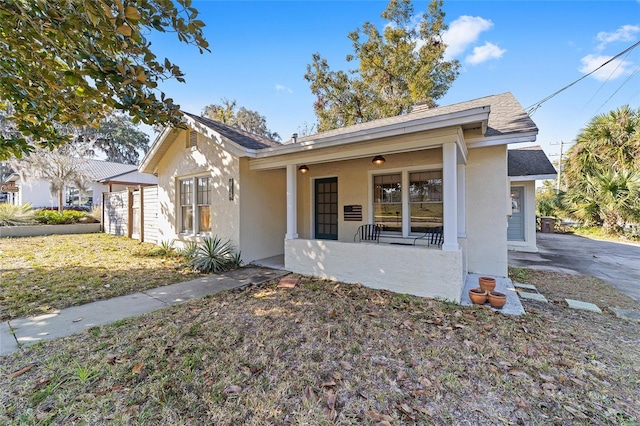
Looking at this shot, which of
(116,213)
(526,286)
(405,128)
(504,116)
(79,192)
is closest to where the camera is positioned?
(405,128)

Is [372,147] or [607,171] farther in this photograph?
[607,171]

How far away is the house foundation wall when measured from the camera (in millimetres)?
4766

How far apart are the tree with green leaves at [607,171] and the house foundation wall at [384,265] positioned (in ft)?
45.9

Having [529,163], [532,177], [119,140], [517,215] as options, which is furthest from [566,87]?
[119,140]

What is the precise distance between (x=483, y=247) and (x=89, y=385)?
699 cm

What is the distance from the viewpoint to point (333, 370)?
9.30 feet

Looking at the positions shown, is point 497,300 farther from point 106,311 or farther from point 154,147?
point 154,147

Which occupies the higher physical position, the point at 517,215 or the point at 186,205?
the point at 186,205

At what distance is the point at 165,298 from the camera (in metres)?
4.97

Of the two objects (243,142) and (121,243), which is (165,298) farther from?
(121,243)

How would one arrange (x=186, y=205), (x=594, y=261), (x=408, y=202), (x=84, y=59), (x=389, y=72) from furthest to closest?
(x=389, y=72), (x=186, y=205), (x=594, y=261), (x=408, y=202), (x=84, y=59)

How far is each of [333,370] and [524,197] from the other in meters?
10.6

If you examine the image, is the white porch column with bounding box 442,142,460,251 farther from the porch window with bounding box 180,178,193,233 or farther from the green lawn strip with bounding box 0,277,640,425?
the porch window with bounding box 180,178,193,233

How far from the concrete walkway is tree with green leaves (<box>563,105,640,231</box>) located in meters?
16.5
